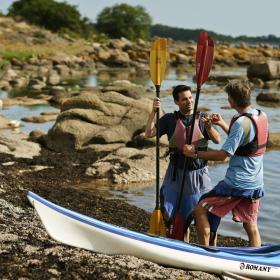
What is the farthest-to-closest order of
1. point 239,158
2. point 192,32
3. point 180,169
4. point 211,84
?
point 192,32 < point 211,84 < point 180,169 < point 239,158

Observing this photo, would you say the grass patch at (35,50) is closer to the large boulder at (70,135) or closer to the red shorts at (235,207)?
the large boulder at (70,135)

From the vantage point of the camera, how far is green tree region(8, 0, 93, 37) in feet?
239

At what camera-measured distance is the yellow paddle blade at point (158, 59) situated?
6719 millimetres

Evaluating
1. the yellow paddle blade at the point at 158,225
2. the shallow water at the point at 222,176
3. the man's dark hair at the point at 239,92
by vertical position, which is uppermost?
the man's dark hair at the point at 239,92

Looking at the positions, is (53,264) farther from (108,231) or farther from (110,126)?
(110,126)

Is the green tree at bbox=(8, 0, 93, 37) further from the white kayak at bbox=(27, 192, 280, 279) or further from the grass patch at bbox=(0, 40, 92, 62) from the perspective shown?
the white kayak at bbox=(27, 192, 280, 279)

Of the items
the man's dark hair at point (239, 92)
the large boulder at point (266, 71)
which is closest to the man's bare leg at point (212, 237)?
the man's dark hair at point (239, 92)

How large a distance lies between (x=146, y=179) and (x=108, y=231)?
617 centimetres

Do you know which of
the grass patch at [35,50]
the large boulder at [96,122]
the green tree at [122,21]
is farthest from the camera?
the green tree at [122,21]

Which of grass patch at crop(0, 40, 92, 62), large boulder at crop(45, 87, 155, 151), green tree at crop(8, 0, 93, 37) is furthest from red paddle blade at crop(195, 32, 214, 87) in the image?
green tree at crop(8, 0, 93, 37)

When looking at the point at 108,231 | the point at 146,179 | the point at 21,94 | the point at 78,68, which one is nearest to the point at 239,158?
the point at 108,231

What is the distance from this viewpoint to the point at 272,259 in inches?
216

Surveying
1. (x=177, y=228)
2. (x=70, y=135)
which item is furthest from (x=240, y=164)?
(x=70, y=135)

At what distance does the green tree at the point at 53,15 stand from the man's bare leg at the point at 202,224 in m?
67.4
